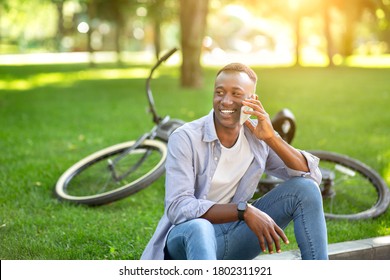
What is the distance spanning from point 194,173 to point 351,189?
3.14 m

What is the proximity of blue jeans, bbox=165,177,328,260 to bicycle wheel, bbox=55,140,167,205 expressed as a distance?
2537 mm

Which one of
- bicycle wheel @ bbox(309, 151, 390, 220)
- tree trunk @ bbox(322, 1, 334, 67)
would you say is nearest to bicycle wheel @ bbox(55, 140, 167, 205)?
bicycle wheel @ bbox(309, 151, 390, 220)

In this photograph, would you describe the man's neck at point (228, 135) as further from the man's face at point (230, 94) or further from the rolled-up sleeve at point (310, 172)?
the rolled-up sleeve at point (310, 172)

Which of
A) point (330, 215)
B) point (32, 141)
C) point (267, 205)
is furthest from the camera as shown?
point (32, 141)

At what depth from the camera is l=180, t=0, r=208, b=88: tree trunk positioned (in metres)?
16.6

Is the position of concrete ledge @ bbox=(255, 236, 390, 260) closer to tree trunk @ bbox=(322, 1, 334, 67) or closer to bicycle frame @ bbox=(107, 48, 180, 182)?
bicycle frame @ bbox=(107, 48, 180, 182)

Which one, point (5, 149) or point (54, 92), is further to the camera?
point (54, 92)

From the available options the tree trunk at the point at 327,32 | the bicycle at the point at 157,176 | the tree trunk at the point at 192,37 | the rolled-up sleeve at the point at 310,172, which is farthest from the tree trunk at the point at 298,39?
the rolled-up sleeve at the point at 310,172

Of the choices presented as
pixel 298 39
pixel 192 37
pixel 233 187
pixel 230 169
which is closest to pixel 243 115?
pixel 230 169

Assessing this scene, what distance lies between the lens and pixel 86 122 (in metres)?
11.2

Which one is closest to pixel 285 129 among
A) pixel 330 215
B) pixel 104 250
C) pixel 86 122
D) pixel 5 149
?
pixel 330 215

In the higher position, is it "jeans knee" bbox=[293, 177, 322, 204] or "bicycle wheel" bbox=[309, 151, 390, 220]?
"jeans knee" bbox=[293, 177, 322, 204]
